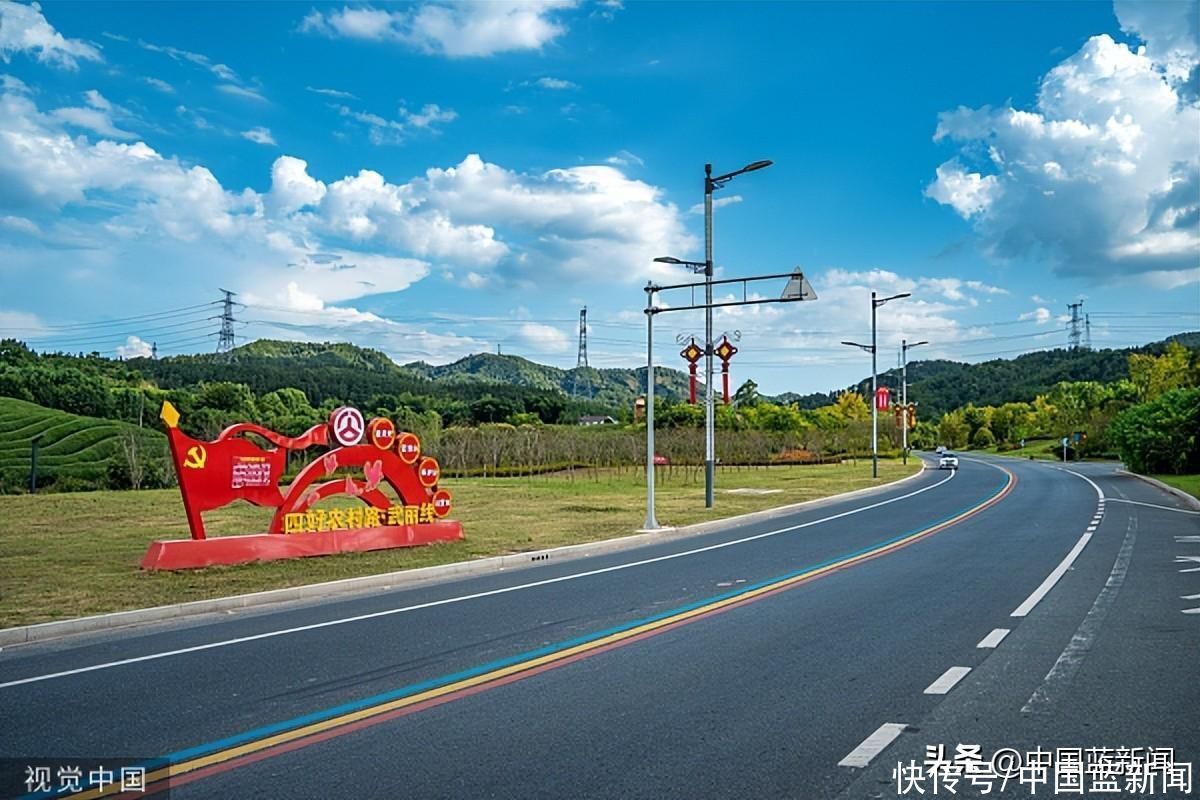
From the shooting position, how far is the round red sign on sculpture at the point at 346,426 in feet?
Result: 57.9

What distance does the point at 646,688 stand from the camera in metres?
7.62

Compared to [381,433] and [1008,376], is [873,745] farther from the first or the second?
[1008,376]

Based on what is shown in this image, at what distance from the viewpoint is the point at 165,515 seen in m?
26.3

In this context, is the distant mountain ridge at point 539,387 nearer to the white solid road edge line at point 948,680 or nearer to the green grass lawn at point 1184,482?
the green grass lawn at point 1184,482

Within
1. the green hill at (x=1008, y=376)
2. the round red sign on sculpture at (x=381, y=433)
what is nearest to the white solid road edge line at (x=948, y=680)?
the round red sign on sculpture at (x=381, y=433)

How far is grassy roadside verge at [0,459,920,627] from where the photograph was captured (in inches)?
522

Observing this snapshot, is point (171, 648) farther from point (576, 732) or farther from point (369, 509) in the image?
point (369, 509)

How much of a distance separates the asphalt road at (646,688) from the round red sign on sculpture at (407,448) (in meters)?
5.20

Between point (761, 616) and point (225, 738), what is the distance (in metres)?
6.08

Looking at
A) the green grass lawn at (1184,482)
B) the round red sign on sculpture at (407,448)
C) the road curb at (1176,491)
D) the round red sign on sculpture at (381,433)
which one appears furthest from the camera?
the green grass lawn at (1184,482)

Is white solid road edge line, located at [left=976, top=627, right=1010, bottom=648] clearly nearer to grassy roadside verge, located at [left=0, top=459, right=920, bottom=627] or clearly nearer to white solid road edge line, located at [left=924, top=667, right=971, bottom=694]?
white solid road edge line, located at [left=924, top=667, right=971, bottom=694]

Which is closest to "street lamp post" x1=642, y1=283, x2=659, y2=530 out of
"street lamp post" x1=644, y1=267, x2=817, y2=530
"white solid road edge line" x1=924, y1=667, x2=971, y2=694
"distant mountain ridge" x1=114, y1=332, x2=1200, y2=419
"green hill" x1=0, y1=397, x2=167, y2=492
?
"street lamp post" x1=644, y1=267, x2=817, y2=530

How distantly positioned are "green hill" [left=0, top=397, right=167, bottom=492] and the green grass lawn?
39429 millimetres

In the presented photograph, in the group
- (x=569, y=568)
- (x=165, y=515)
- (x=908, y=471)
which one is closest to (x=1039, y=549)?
(x=569, y=568)
